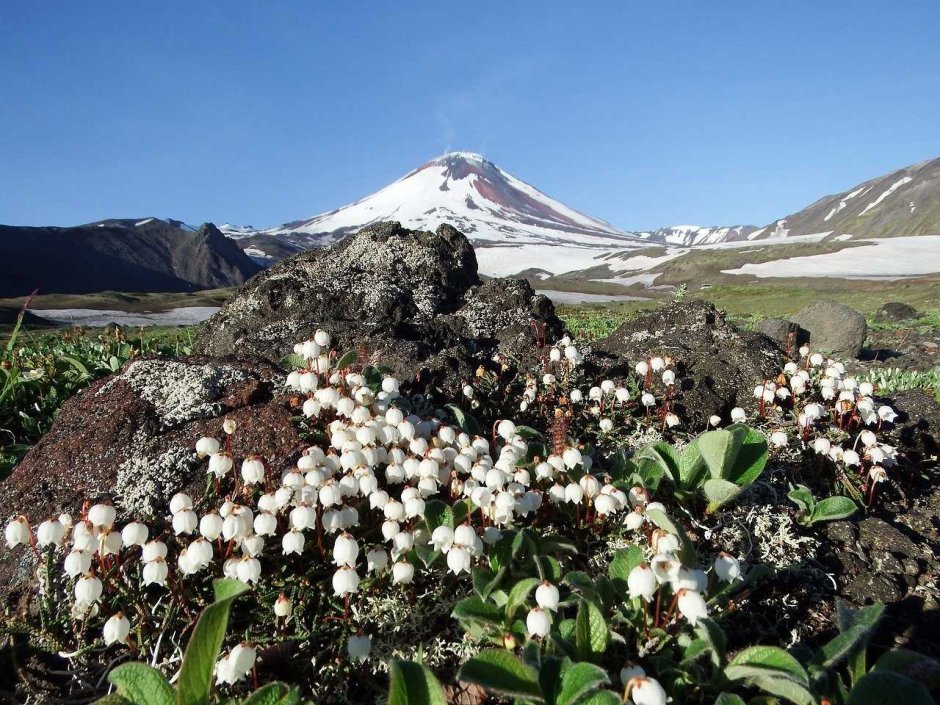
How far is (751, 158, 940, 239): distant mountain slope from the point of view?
348 feet

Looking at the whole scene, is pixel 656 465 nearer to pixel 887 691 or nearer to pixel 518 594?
pixel 518 594

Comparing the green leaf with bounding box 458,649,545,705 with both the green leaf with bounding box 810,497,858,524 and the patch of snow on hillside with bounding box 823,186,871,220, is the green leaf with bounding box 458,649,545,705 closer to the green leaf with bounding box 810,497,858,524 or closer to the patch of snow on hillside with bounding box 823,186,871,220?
the green leaf with bounding box 810,497,858,524

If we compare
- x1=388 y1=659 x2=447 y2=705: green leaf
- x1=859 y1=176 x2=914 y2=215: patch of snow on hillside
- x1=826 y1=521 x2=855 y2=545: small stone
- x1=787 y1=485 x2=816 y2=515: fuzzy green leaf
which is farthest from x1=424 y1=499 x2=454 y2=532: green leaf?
x1=859 y1=176 x2=914 y2=215: patch of snow on hillside

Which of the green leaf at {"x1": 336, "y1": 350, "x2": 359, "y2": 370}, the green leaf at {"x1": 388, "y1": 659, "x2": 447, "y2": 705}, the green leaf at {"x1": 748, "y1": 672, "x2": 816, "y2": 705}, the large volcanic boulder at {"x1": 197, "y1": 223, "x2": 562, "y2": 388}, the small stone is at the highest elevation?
the large volcanic boulder at {"x1": 197, "y1": 223, "x2": 562, "y2": 388}

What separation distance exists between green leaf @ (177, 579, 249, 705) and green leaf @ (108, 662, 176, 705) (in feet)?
0.24

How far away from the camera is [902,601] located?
2.44 meters

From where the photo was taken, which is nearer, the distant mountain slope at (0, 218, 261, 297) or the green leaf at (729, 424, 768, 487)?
the green leaf at (729, 424, 768, 487)

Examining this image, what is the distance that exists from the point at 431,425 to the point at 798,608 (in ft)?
5.71

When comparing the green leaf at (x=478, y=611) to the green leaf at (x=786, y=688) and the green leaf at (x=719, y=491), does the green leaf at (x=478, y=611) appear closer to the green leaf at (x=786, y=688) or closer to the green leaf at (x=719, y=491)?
the green leaf at (x=786, y=688)

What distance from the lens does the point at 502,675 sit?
1601 millimetres

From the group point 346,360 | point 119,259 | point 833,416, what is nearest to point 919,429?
point 833,416

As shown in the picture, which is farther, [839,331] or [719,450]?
[839,331]

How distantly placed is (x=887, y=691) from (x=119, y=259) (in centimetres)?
6633

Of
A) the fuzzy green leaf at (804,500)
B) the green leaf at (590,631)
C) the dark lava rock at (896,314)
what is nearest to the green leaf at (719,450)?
the fuzzy green leaf at (804,500)
